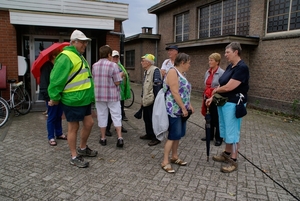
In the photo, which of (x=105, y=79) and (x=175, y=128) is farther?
(x=105, y=79)

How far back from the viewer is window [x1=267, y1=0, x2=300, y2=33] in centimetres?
857

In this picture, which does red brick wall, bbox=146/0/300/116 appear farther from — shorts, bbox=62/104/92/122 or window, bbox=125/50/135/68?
window, bbox=125/50/135/68

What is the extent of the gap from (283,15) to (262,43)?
3.95ft

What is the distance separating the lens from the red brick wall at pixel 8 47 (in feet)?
23.5

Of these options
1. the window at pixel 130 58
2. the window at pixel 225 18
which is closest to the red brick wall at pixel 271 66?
the window at pixel 225 18

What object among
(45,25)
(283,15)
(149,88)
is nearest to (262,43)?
(283,15)

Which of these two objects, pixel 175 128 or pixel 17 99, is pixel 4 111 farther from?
pixel 175 128

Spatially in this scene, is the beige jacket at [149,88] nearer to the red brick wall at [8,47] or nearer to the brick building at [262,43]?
the red brick wall at [8,47]

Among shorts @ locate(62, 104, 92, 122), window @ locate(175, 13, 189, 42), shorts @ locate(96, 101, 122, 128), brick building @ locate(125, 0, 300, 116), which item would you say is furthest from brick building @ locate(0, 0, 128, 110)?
window @ locate(175, 13, 189, 42)

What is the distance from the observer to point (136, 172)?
3.76 metres

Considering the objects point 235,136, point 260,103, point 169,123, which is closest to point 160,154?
point 169,123

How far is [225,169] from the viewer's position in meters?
3.79

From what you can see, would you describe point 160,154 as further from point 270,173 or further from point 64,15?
point 64,15

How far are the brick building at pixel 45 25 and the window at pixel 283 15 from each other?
5.60 meters
